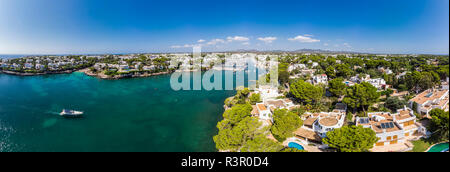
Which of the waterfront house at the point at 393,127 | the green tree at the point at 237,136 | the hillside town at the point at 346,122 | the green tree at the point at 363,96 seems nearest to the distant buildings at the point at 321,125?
the hillside town at the point at 346,122

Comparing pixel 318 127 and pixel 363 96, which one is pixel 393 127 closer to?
pixel 318 127

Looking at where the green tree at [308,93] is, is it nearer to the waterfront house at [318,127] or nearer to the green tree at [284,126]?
the waterfront house at [318,127]

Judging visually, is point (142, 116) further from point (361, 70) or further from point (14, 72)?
point (14, 72)

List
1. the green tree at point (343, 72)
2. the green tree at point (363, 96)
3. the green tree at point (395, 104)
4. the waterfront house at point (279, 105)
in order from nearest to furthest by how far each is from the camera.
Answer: the green tree at point (395, 104) → the green tree at point (363, 96) → the waterfront house at point (279, 105) → the green tree at point (343, 72)

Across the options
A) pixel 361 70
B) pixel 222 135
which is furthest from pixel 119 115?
pixel 361 70
